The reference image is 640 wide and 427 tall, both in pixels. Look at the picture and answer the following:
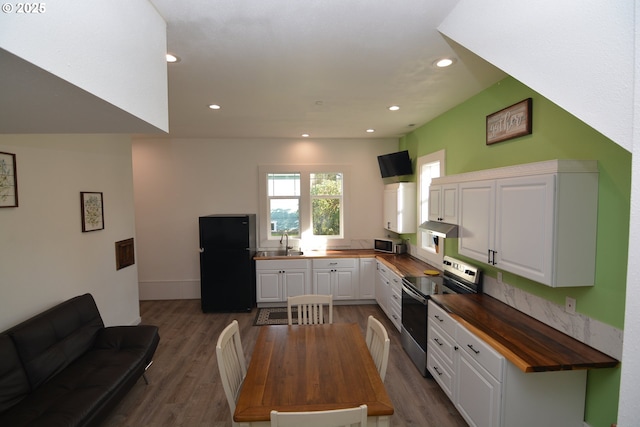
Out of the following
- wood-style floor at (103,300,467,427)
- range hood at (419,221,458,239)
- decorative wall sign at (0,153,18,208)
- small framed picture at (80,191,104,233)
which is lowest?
wood-style floor at (103,300,467,427)

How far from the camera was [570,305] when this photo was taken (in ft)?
6.13

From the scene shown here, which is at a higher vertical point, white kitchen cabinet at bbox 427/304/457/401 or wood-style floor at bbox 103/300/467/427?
white kitchen cabinet at bbox 427/304/457/401

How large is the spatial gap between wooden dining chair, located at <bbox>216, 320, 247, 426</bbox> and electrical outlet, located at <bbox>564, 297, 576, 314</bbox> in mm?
2161

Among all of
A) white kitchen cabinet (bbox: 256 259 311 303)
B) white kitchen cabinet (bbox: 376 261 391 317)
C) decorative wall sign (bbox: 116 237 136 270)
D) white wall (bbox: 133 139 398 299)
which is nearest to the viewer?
decorative wall sign (bbox: 116 237 136 270)

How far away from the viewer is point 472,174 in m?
2.43

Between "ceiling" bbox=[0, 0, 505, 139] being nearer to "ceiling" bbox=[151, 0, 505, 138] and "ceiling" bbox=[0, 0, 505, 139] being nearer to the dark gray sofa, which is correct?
"ceiling" bbox=[151, 0, 505, 138]

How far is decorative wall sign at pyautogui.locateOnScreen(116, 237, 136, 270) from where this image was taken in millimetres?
3469

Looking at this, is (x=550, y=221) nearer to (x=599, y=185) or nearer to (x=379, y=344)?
(x=599, y=185)

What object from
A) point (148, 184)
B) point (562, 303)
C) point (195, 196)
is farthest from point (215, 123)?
point (562, 303)

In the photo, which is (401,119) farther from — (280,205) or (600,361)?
(600,361)

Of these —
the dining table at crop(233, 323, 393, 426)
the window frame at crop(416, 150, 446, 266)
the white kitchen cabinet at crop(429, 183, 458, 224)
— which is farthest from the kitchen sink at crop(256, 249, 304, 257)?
the dining table at crop(233, 323, 393, 426)

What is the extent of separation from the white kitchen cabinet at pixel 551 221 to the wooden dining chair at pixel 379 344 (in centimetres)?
103

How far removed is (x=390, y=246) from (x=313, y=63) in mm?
3260

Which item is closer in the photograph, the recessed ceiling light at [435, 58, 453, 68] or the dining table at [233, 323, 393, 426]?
the dining table at [233, 323, 393, 426]
